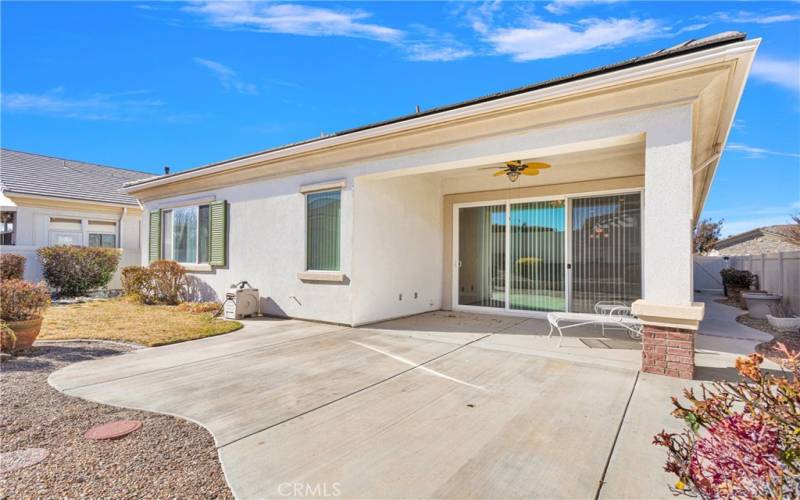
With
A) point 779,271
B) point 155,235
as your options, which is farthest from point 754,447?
point 155,235

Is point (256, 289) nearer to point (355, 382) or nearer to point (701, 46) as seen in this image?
point (355, 382)

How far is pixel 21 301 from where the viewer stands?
18.4 feet

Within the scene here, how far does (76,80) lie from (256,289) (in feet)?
33.5

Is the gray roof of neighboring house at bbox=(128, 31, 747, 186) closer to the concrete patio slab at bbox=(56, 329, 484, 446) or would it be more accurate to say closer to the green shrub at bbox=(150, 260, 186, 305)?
the concrete patio slab at bbox=(56, 329, 484, 446)

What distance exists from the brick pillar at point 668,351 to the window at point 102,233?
18697 mm

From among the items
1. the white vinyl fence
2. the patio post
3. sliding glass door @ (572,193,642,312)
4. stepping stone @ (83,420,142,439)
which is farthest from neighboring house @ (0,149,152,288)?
the white vinyl fence

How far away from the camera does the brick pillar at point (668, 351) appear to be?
452cm

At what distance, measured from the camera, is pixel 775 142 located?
22.0m

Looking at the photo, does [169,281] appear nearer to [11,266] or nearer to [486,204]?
[11,266]

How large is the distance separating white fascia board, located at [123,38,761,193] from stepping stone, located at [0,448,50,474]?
606 cm

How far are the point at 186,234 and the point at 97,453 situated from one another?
9.68m

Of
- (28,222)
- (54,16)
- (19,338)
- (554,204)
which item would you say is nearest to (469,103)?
(554,204)

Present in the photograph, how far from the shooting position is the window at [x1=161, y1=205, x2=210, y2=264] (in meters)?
10.8

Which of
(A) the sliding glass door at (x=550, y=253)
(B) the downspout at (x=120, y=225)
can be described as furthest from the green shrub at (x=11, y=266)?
(A) the sliding glass door at (x=550, y=253)
